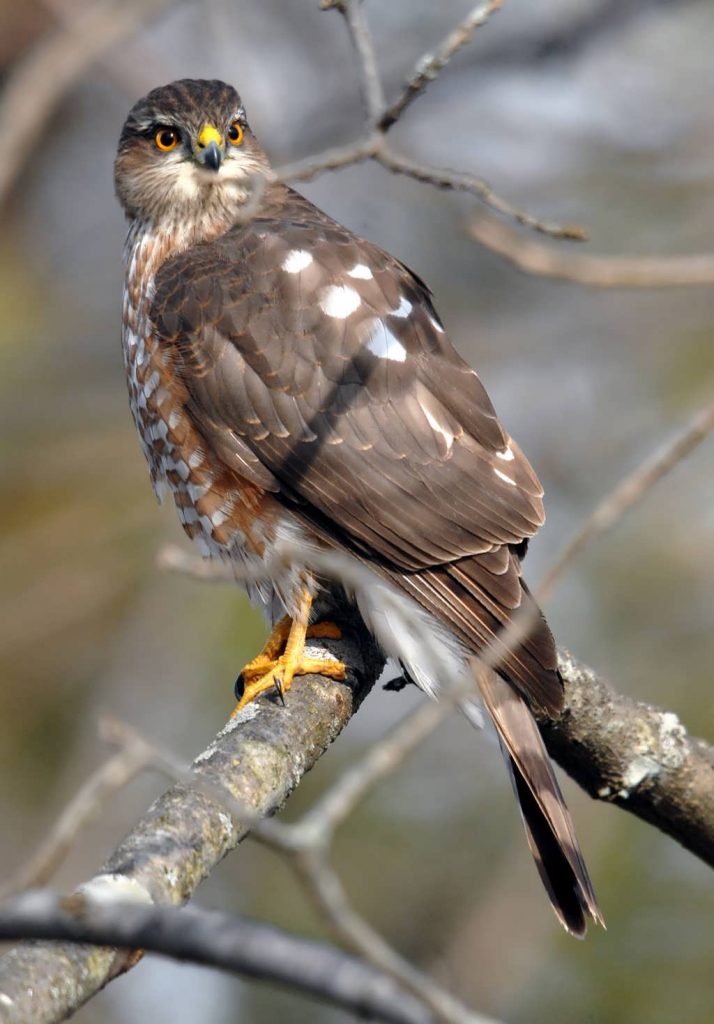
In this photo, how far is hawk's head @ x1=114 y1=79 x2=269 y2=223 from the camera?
484 cm

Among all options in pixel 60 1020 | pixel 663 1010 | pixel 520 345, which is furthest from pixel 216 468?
pixel 520 345

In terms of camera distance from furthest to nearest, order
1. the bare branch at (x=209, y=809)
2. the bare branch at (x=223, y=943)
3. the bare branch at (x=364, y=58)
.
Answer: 1. the bare branch at (x=364, y=58)
2. the bare branch at (x=209, y=809)
3. the bare branch at (x=223, y=943)

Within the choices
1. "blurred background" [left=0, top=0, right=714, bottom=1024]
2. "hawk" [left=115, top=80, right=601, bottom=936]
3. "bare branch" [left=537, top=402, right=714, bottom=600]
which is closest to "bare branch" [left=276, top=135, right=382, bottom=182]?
"bare branch" [left=537, top=402, right=714, bottom=600]

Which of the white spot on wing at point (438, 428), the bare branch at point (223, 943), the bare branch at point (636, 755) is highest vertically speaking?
the bare branch at point (223, 943)

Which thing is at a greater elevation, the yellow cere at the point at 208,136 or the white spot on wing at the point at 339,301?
the yellow cere at the point at 208,136

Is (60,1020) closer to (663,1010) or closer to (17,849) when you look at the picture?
(663,1010)

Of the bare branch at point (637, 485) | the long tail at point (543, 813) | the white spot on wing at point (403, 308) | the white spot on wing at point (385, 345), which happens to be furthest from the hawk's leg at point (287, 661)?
the bare branch at point (637, 485)

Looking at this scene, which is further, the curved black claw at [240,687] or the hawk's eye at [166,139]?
the hawk's eye at [166,139]

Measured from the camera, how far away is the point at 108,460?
26.6 ft

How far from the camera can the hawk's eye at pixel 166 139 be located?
16.5 feet

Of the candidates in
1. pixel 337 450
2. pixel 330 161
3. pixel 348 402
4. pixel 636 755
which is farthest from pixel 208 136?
pixel 636 755

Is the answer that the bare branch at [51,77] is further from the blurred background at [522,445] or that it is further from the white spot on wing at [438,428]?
the blurred background at [522,445]

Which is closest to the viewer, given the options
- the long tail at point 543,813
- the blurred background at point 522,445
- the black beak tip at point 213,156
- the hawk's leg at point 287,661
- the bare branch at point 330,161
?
the bare branch at point 330,161

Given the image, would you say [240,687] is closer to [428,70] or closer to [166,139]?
[166,139]
